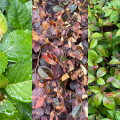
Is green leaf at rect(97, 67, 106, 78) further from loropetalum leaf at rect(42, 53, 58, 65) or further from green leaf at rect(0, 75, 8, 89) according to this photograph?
green leaf at rect(0, 75, 8, 89)

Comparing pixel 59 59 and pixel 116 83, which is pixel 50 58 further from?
pixel 116 83

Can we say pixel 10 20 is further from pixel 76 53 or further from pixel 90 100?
pixel 90 100

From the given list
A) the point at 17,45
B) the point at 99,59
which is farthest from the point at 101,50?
the point at 17,45

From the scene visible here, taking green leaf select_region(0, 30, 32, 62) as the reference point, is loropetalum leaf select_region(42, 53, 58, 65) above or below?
below

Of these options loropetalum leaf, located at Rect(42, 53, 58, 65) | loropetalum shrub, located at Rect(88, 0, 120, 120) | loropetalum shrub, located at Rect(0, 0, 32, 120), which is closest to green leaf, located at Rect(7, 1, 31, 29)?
loropetalum shrub, located at Rect(0, 0, 32, 120)

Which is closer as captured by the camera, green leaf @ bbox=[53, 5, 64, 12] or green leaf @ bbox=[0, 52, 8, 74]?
green leaf @ bbox=[0, 52, 8, 74]
